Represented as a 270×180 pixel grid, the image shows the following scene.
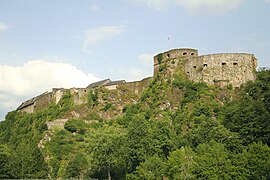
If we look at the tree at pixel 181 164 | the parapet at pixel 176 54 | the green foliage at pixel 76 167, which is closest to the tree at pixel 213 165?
the tree at pixel 181 164

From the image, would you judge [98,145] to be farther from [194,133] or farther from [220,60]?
[220,60]

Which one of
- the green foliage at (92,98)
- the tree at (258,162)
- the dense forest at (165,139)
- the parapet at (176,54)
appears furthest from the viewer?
the green foliage at (92,98)

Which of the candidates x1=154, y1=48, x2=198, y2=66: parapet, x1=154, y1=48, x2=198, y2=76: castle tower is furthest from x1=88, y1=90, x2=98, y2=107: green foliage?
x1=154, y1=48, x2=198, y2=66: parapet

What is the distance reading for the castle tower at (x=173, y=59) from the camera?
10106 centimetres

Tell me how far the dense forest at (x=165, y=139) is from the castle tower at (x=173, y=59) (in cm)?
257

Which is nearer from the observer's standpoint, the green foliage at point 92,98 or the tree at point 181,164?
the tree at point 181,164

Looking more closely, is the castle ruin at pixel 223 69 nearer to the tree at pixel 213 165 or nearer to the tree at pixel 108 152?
the tree at pixel 108 152

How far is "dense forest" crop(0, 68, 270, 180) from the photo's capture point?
5725cm

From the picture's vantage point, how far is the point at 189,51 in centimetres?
10169

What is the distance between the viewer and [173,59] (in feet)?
335

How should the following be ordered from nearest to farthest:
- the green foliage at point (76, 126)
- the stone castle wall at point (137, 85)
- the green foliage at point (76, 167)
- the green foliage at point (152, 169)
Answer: the green foliage at point (152, 169) < the green foliage at point (76, 167) < the green foliage at point (76, 126) < the stone castle wall at point (137, 85)

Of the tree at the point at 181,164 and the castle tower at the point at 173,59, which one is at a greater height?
the castle tower at the point at 173,59

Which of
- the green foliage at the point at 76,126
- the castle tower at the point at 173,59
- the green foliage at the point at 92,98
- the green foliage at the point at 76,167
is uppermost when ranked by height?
the castle tower at the point at 173,59

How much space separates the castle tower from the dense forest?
8.42 ft
